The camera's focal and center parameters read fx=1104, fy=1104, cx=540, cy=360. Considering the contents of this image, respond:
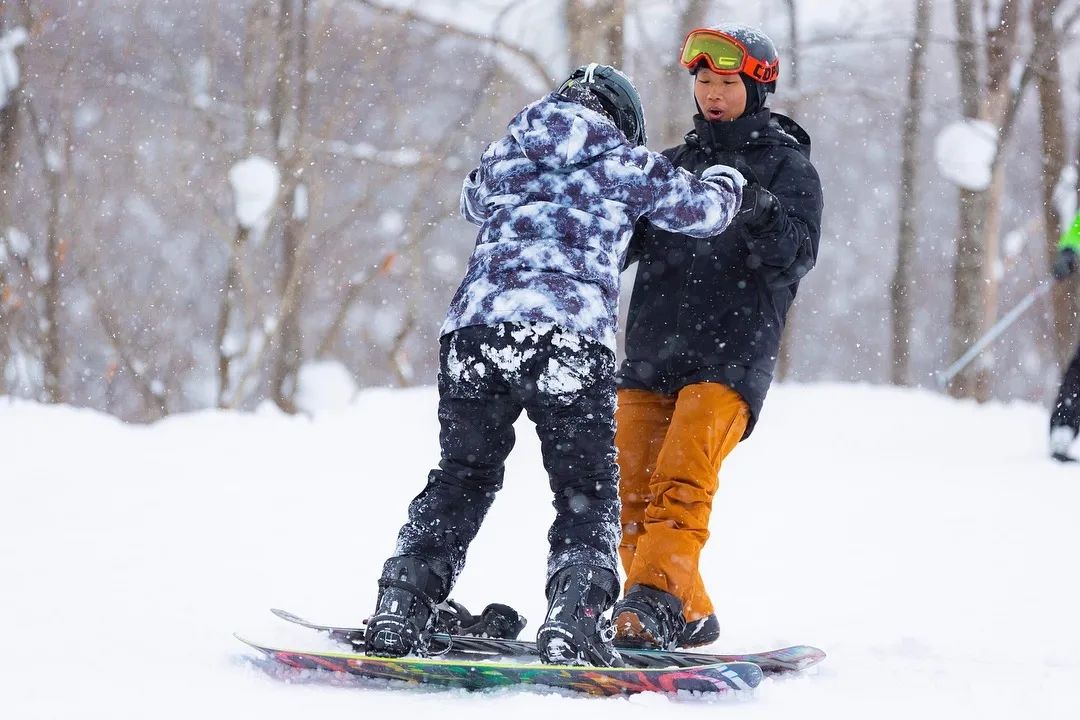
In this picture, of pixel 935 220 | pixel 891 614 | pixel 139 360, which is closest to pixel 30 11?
pixel 139 360

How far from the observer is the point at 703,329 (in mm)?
3496

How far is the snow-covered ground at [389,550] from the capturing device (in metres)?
2.65

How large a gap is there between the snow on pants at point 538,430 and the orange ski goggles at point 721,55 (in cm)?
117

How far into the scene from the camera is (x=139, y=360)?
54.7 ft

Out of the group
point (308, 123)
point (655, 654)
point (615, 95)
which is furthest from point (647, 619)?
point (308, 123)

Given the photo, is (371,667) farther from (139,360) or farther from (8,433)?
(139,360)

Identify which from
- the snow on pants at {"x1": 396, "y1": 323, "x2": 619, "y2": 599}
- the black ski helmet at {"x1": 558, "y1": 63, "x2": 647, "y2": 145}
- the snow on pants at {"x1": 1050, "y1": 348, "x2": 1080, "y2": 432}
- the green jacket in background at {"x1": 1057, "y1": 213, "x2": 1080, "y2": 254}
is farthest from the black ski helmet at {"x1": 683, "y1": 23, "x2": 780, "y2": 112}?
the green jacket in background at {"x1": 1057, "y1": 213, "x2": 1080, "y2": 254}

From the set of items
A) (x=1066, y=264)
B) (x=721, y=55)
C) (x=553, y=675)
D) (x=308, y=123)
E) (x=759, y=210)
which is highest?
(x=308, y=123)

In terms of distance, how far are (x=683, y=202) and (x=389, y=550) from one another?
9.27ft

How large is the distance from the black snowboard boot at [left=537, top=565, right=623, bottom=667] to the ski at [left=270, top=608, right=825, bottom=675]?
136mm

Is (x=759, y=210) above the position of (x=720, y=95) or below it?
below

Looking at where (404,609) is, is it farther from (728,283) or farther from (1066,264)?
(1066,264)

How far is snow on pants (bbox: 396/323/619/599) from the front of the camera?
2.87 metres

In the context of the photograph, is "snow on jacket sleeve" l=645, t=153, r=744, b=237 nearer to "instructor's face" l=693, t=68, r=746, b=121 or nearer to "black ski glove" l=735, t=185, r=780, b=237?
"black ski glove" l=735, t=185, r=780, b=237
